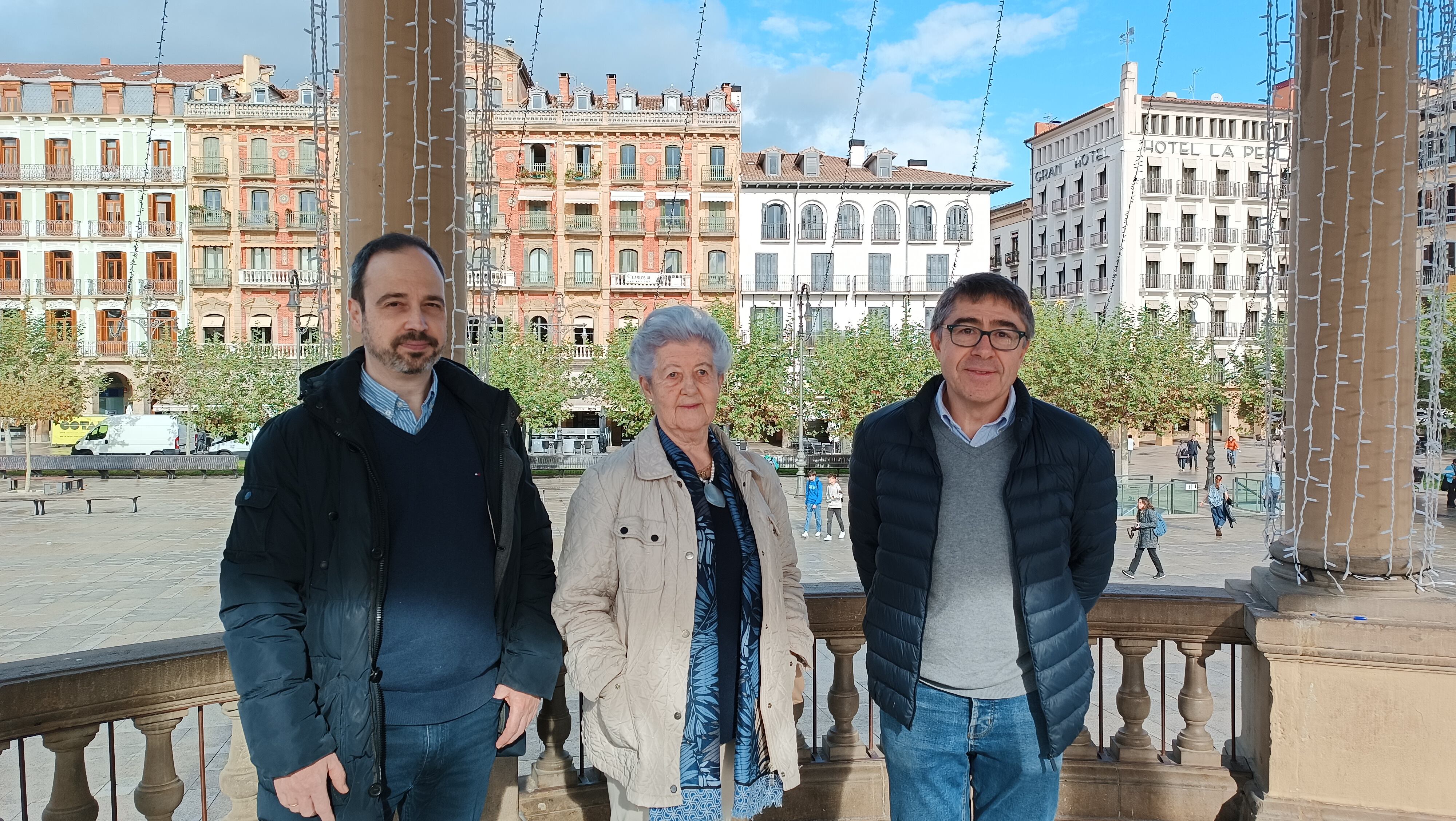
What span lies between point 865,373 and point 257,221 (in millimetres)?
26607

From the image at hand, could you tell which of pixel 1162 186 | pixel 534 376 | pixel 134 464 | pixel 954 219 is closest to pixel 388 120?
pixel 534 376

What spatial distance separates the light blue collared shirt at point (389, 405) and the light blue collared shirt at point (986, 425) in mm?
1200

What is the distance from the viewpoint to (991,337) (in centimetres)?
230

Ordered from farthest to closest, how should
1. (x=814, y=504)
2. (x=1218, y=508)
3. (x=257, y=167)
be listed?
(x=257, y=167), (x=1218, y=508), (x=814, y=504)

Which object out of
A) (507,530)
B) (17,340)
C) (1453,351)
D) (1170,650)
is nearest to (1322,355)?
(507,530)

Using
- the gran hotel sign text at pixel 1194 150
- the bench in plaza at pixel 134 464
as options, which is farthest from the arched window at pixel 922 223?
the bench in plaza at pixel 134 464

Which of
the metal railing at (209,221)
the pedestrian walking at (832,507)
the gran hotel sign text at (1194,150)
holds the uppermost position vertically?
the gran hotel sign text at (1194,150)

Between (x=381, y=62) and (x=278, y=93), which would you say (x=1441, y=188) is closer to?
(x=381, y=62)

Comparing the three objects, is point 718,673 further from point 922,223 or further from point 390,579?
point 922,223

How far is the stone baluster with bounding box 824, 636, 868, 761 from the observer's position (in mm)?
3314

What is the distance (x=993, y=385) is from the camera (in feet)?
7.48

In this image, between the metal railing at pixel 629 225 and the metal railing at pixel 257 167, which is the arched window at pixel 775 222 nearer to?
the metal railing at pixel 629 225

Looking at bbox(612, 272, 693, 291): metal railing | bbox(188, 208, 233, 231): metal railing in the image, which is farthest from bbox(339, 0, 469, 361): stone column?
bbox(188, 208, 233, 231): metal railing

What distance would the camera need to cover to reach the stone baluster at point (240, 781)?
2760 mm
